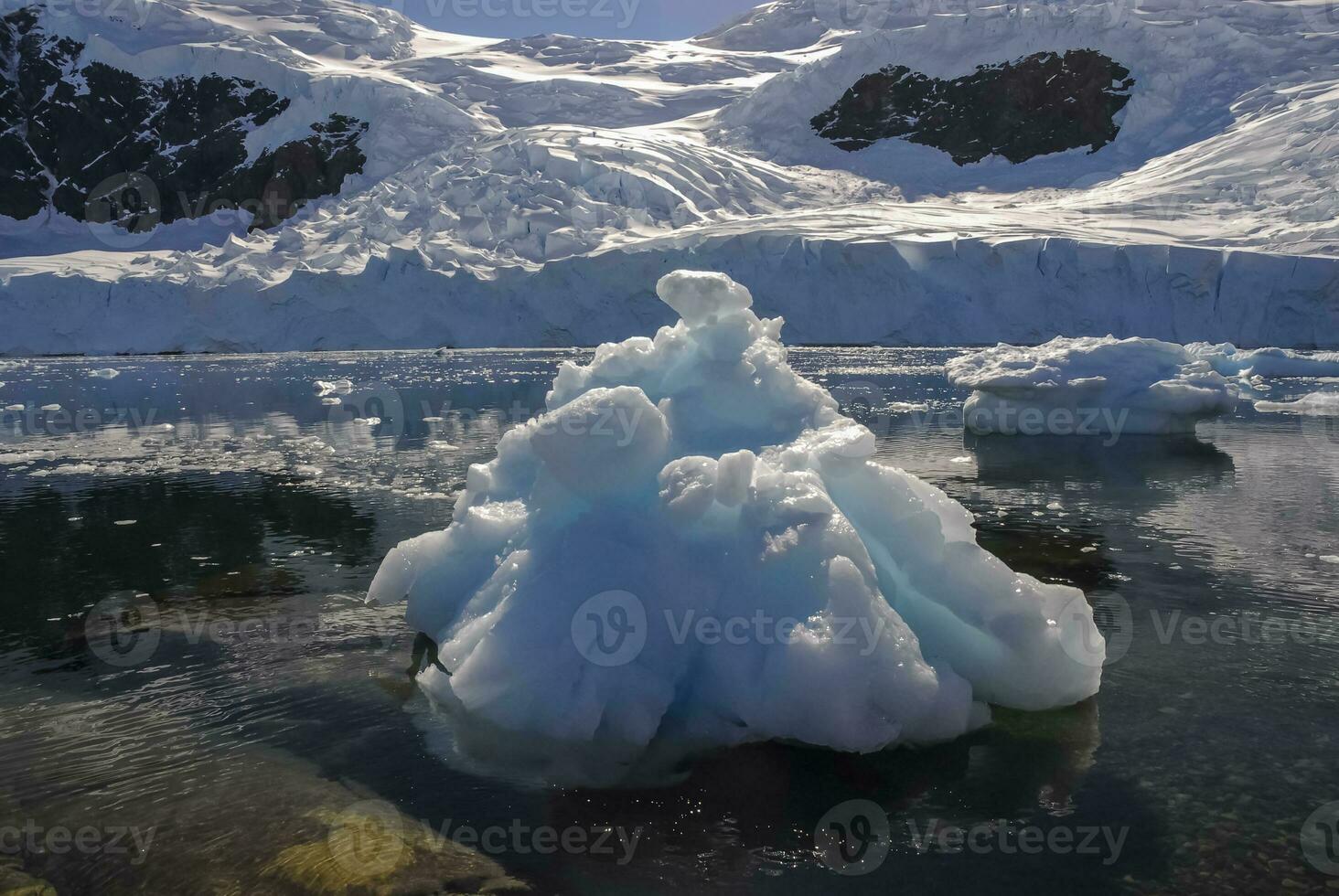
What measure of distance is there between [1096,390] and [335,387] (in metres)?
15.4

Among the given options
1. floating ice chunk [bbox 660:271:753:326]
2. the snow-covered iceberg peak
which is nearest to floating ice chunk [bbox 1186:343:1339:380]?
floating ice chunk [bbox 660:271:753:326]

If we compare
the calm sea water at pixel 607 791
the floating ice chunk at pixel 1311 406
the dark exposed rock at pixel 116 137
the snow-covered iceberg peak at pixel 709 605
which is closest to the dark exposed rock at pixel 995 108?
the dark exposed rock at pixel 116 137

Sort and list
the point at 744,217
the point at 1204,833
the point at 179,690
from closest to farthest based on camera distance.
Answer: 1. the point at 1204,833
2. the point at 179,690
3. the point at 744,217

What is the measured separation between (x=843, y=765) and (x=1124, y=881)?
1.14 m

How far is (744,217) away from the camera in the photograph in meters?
34.8

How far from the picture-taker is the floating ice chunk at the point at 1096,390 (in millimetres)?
14242

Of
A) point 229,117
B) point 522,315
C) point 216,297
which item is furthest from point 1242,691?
point 229,117

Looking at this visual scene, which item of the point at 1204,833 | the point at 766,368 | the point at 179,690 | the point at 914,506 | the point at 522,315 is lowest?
the point at 522,315

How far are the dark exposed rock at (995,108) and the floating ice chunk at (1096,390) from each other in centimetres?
3378

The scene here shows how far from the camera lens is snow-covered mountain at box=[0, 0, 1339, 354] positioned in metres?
28.3

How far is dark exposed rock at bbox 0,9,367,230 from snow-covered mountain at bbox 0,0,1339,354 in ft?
0.53

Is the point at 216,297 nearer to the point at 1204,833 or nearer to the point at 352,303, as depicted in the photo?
the point at 352,303

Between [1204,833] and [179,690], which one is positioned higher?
[1204,833]

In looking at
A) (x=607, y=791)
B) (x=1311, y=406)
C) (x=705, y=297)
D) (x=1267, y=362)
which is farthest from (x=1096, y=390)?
(x=607, y=791)
